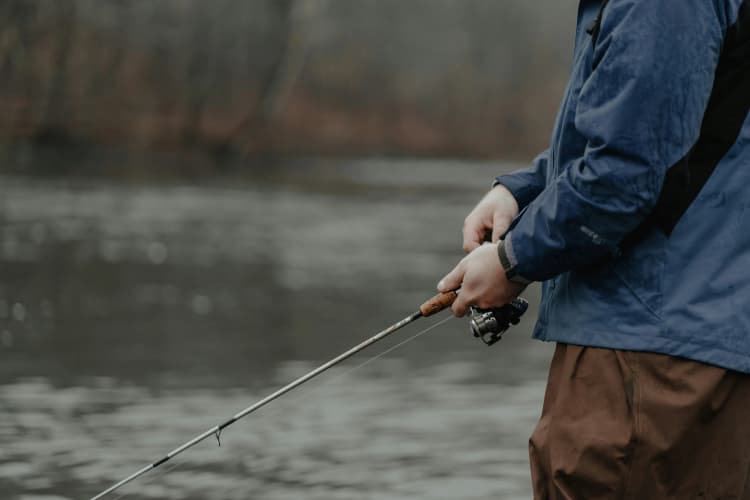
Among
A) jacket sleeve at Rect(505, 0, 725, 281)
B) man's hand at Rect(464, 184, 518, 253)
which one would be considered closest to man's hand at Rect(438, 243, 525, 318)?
jacket sleeve at Rect(505, 0, 725, 281)

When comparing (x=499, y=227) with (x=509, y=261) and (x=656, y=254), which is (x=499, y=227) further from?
(x=656, y=254)

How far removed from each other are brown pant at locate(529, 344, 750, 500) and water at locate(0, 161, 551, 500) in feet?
8.26

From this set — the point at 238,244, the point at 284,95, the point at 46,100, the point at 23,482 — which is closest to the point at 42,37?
the point at 46,100

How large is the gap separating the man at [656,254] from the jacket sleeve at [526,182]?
18.6 inches

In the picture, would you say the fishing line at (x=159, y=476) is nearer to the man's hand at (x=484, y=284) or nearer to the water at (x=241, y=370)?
the water at (x=241, y=370)

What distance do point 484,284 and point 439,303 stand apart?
0.75 feet

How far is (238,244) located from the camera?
13.8m

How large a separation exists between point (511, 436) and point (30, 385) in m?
2.31

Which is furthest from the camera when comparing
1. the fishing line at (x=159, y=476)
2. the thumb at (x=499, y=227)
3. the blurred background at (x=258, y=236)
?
the blurred background at (x=258, y=236)

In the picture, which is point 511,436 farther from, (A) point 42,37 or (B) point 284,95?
(B) point 284,95

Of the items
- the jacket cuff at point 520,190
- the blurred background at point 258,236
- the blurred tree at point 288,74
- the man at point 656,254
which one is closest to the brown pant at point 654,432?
the man at point 656,254

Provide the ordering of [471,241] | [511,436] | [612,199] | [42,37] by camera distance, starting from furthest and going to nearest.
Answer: [42,37] < [511,436] < [471,241] < [612,199]

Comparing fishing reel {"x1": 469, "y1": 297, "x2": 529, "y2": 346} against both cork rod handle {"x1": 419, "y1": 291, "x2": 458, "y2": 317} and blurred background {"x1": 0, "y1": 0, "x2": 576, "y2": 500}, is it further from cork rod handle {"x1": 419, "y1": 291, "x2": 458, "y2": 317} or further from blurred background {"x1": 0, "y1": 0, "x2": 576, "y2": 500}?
blurred background {"x1": 0, "y1": 0, "x2": 576, "y2": 500}

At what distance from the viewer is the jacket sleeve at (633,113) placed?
93.0 inches
